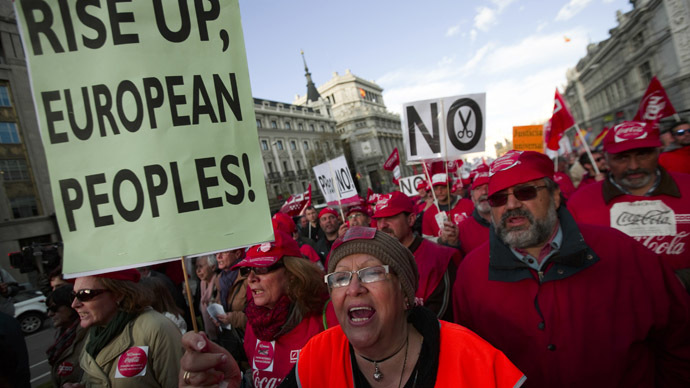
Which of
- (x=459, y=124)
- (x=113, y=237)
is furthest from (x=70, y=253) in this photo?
(x=459, y=124)

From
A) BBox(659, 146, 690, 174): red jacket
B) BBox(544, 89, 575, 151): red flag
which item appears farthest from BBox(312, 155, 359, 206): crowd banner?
BBox(659, 146, 690, 174): red jacket

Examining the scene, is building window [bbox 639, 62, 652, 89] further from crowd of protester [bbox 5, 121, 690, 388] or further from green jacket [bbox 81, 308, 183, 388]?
green jacket [bbox 81, 308, 183, 388]

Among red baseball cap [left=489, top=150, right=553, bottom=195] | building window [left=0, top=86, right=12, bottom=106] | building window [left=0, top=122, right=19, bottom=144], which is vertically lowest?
red baseball cap [left=489, top=150, right=553, bottom=195]

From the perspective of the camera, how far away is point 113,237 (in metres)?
1.43

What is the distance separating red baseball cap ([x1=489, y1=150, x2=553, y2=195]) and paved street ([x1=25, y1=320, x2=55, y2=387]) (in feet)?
21.5

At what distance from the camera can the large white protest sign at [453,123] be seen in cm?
457

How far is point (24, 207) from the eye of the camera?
2539cm

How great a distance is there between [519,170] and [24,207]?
34367 mm

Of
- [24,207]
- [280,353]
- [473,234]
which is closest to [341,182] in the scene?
[473,234]

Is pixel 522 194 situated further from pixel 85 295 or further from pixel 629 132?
pixel 85 295

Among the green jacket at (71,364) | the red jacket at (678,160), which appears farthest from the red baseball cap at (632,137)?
the green jacket at (71,364)

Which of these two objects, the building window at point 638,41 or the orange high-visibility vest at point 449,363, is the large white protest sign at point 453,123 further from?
the building window at point 638,41

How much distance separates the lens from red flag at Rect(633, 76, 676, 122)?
5.70 meters

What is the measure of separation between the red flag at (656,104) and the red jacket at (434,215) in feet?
10.5
